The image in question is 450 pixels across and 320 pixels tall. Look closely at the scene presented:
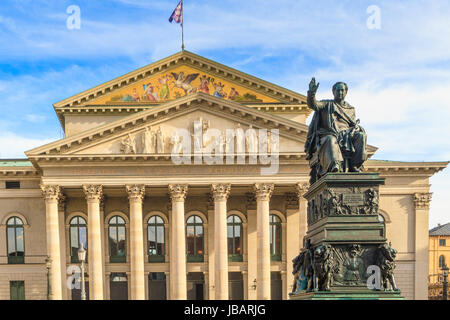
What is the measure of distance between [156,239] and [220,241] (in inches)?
314

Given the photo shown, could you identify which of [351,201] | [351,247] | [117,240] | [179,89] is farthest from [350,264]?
[179,89]

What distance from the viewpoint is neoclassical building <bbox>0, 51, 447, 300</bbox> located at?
5269cm

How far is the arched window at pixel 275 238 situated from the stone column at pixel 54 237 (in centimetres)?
1771

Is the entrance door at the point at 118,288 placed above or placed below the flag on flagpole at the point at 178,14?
below

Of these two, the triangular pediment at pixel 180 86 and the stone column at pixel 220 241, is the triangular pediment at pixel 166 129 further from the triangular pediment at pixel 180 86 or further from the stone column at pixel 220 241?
the triangular pediment at pixel 180 86

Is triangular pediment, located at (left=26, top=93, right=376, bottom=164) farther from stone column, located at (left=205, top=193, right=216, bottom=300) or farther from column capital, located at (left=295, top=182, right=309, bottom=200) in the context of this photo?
stone column, located at (left=205, top=193, right=216, bottom=300)

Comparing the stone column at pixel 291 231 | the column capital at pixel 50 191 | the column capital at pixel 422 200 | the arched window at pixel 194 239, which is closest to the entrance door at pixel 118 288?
the arched window at pixel 194 239

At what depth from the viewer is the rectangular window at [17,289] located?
57.9 metres

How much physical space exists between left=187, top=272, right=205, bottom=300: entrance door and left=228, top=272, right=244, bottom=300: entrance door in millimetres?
2311

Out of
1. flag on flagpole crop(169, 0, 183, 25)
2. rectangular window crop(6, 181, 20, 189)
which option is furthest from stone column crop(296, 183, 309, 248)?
rectangular window crop(6, 181, 20, 189)

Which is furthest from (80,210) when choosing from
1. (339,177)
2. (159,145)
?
(339,177)

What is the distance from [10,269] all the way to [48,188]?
9.81 metres

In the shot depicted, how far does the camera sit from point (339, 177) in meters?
11.5
